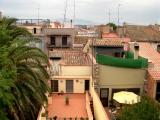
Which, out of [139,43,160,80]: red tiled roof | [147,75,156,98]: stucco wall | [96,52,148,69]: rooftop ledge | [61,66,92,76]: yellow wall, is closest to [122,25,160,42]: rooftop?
[139,43,160,80]: red tiled roof

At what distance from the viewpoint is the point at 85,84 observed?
32.8m

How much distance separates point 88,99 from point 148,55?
13055 millimetres

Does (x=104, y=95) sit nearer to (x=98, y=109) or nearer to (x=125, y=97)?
(x=125, y=97)

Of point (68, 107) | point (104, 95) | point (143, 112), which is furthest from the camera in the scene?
point (104, 95)

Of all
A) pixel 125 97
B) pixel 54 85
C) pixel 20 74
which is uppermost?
pixel 20 74

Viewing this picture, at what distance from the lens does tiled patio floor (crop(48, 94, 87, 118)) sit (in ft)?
87.4

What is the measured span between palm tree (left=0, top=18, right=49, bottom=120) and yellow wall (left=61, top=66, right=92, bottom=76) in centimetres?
690

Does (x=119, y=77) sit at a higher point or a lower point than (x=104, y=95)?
higher

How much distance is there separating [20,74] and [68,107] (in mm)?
6682

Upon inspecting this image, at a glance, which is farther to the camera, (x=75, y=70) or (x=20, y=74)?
(x=75, y=70)

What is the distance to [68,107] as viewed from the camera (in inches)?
1121

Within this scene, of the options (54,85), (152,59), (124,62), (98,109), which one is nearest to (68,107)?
(98,109)

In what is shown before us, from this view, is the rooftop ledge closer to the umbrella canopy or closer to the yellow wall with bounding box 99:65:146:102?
the yellow wall with bounding box 99:65:146:102

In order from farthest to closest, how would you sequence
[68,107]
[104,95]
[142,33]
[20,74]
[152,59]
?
[142,33] → [152,59] → [104,95] → [68,107] → [20,74]
